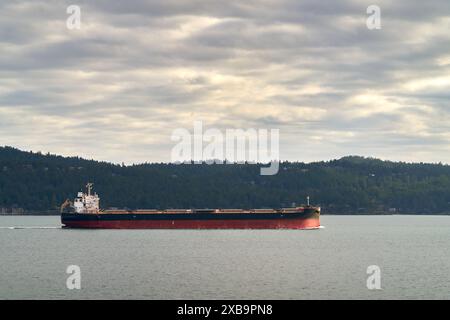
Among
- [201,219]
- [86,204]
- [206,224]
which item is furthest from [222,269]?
[86,204]

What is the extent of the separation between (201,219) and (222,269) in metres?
54.6

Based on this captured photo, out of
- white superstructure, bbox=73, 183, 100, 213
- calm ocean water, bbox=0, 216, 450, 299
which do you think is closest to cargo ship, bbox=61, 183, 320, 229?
white superstructure, bbox=73, 183, 100, 213

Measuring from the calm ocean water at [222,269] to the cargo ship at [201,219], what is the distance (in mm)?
11522

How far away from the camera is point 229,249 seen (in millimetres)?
103250

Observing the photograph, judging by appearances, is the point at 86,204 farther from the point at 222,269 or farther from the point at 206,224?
the point at 222,269

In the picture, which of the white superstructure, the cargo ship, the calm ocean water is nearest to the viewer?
the calm ocean water

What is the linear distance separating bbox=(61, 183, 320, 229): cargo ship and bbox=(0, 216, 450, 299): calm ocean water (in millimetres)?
11522

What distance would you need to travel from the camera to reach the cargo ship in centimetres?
13062

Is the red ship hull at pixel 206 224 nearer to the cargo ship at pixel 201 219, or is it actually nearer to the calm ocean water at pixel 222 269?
the cargo ship at pixel 201 219

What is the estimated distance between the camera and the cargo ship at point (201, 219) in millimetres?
130625

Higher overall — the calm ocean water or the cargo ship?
the cargo ship

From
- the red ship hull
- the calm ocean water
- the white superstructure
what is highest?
the white superstructure

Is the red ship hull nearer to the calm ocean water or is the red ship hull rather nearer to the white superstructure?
the white superstructure
